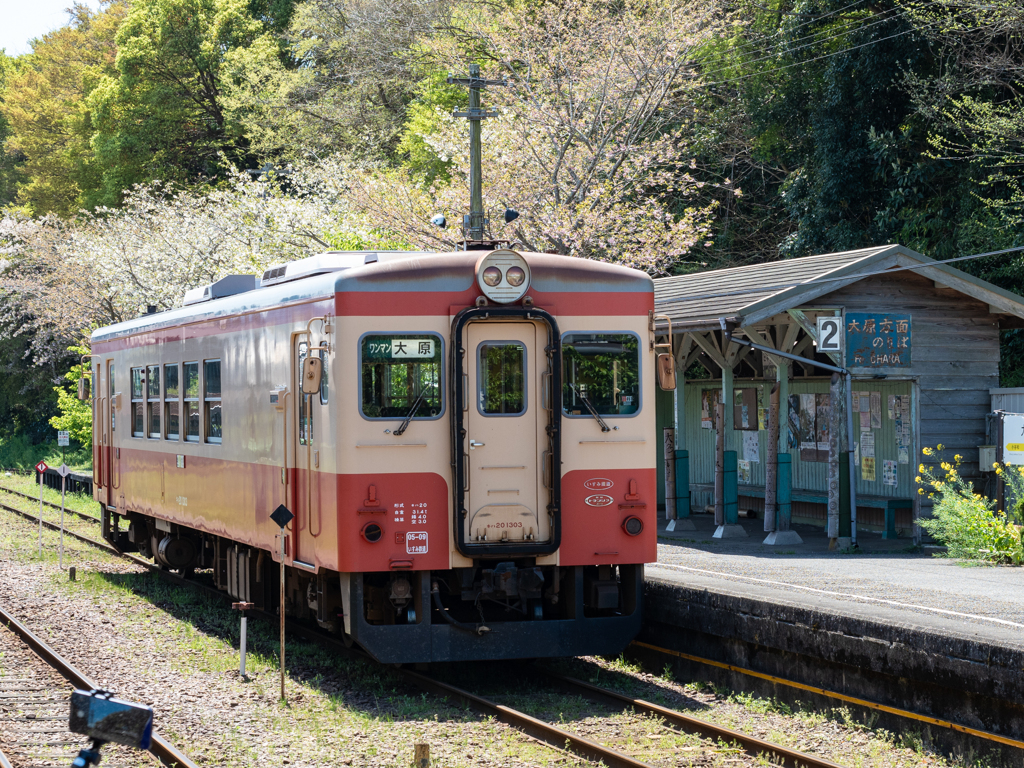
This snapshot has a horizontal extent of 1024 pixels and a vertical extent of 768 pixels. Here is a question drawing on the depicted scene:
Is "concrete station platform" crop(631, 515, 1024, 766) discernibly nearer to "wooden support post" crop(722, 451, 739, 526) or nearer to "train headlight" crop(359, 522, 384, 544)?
"train headlight" crop(359, 522, 384, 544)

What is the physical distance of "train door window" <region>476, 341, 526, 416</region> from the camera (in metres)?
9.19

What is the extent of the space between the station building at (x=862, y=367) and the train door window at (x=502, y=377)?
500 centimetres

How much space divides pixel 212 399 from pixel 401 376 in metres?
3.55

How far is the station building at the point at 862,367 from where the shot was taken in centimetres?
1516

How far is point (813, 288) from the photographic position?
1489 centimetres

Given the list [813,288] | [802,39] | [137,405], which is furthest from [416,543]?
[802,39]

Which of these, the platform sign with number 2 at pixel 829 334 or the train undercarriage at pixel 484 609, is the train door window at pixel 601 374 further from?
the platform sign with number 2 at pixel 829 334

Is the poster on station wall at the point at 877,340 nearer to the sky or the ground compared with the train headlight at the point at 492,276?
nearer to the ground

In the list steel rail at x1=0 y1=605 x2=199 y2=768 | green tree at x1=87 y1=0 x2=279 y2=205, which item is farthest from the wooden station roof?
green tree at x1=87 y1=0 x2=279 y2=205

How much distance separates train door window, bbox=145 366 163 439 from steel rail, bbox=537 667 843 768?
6.13m

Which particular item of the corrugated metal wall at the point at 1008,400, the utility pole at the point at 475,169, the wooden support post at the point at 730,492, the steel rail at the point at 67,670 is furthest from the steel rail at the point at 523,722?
the utility pole at the point at 475,169

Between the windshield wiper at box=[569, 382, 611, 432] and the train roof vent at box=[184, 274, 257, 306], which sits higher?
the train roof vent at box=[184, 274, 257, 306]

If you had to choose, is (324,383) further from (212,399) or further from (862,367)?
(862,367)

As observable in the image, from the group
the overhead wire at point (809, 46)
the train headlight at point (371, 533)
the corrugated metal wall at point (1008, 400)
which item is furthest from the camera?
the overhead wire at point (809, 46)
